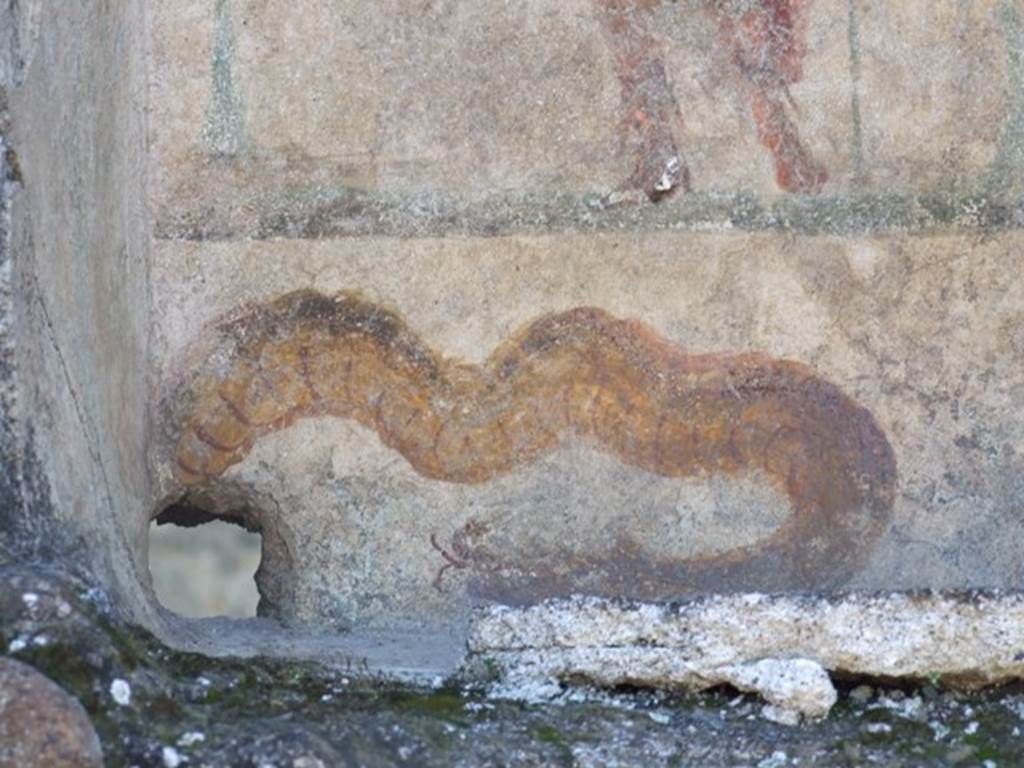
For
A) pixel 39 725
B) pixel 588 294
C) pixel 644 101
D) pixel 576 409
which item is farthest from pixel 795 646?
pixel 644 101

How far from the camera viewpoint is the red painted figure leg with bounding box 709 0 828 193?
555 cm

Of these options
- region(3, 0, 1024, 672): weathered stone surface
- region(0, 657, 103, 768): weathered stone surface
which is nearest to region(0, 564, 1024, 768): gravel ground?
region(0, 657, 103, 768): weathered stone surface

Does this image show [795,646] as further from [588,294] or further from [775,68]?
[775,68]

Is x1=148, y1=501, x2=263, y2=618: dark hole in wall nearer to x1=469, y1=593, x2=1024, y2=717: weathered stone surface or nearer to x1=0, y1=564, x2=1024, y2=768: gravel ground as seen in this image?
x1=469, y1=593, x2=1024, y2=717: weathered stone surface

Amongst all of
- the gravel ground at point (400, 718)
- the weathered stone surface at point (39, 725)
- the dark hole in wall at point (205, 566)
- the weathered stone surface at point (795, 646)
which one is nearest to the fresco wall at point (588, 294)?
the weathered stone surface at point (795, 646)

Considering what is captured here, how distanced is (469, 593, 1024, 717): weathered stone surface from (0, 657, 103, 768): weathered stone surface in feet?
2.78

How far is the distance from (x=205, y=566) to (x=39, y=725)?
780 centimetres

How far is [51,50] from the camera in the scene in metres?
4.62

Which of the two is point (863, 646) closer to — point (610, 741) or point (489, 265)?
point (610, 741)

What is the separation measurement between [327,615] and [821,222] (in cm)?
135

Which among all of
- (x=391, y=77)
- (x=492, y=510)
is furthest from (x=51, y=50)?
(x=492, y=510)

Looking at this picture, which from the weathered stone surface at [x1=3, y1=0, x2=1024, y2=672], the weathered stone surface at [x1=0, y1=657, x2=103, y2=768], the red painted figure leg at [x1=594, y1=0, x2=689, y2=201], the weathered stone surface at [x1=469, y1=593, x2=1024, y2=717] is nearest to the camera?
the weathered stone surface at [x1=0, y1=657, x2=103, y2=768]

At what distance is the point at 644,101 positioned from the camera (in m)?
5.54

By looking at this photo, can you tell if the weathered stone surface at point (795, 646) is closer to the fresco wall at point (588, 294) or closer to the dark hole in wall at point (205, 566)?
the fresco wall at point (588, 294)
